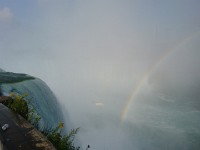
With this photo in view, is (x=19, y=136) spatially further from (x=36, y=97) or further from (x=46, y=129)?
(x=36, y=97)

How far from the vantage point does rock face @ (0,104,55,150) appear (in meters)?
6.25

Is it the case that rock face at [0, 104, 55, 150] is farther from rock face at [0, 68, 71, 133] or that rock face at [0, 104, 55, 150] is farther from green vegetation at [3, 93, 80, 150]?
rock face at [0, 68, 71, 133]

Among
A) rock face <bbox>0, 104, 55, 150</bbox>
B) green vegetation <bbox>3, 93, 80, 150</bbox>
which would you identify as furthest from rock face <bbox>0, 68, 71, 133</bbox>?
rock face <bbox>0, 104, 55, 150</bbox>

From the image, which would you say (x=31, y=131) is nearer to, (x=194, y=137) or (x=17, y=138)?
(x=17, y=138)

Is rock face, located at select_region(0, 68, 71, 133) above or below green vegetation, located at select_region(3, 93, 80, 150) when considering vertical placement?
above

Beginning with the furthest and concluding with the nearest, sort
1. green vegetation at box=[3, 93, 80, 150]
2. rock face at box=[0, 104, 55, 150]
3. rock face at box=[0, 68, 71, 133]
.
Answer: rock face at box=[0, 68, 71, 133]
green vegetation at box=[3, 93, 80, 150]
rock face at box=[0, 104, 55, 150]

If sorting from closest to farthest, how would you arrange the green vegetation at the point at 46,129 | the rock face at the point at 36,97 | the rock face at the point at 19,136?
the rock face at the point at 19,136
the green vegetation at the point at 46,129
the rock face at the point at 36,97

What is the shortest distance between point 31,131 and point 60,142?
85 cm

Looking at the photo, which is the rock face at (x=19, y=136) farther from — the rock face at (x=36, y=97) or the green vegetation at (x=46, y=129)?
the rock face at (x=36, y=97)

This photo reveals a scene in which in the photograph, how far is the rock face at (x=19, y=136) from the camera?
625 centimetres

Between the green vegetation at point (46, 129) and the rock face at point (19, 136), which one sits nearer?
the rock face at point (19, 136)

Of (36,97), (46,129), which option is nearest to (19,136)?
(46,129)

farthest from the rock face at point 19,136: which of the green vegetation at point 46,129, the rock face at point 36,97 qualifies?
the rock face at point 36,97

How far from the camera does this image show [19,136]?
6938mm
